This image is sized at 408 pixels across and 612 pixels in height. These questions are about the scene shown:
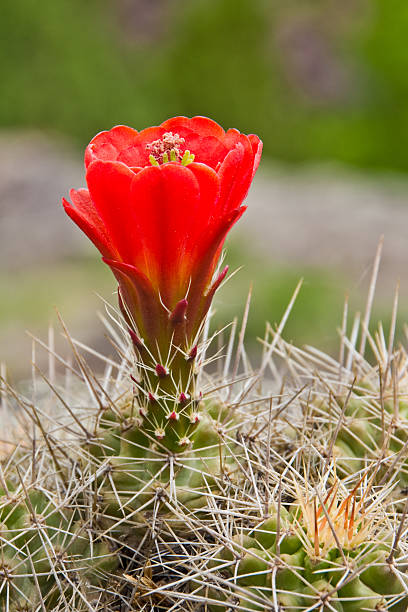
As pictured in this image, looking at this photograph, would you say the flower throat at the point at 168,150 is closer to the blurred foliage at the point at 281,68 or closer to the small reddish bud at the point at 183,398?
the small reddish bud at the point at 183,398

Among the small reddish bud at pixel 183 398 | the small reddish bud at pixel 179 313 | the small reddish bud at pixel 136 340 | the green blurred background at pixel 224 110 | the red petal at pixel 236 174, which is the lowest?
the green blurred background at pixel 224 110

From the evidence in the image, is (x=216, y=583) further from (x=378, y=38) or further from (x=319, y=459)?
(x=378, y=38)

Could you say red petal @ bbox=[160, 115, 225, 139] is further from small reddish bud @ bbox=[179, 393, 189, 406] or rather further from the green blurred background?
the green blurred background

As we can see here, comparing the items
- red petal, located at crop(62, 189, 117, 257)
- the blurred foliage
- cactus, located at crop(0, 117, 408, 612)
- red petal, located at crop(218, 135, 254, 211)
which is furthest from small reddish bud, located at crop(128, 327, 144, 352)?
the blurred foliage

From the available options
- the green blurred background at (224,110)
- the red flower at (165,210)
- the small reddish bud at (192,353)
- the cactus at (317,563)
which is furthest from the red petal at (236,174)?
the green blurred background at (224,110)

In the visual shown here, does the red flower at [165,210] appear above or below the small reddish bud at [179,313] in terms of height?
above

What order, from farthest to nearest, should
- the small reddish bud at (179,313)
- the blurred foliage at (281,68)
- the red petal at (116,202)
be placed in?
the blurred foliage at (281,68)
the small reddish bud at (179,313)
the red petal at (116,202)

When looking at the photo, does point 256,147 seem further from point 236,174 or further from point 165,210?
point 165,210
